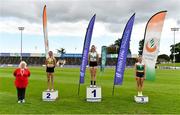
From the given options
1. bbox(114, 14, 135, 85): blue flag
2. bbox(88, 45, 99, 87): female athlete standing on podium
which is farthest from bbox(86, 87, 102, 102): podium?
bbox(114, 14, 135, 85): blue flag

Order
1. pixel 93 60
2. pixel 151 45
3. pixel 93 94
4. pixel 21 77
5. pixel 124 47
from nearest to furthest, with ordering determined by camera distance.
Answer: pixel 21 77 → pixel 93 94 → pixel 124 47 → pixel 93 60 → pixel 151 45

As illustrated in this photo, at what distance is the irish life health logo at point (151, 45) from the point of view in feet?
55.7

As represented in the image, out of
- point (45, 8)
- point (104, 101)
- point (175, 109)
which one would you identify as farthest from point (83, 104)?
point (45, 8)

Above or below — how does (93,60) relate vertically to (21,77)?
above

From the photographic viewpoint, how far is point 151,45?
17.1 metres

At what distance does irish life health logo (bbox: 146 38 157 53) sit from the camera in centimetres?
1697

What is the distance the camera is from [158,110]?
44.0 feet

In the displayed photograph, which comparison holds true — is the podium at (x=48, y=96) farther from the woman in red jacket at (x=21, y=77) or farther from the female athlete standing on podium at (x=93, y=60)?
the female athlete standing on podium at (x=93, y=60)

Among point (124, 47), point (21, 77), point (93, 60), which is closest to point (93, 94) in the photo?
point (93, 60)

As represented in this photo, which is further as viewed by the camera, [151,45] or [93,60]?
[151,45]

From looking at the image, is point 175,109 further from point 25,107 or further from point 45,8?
point 45,8

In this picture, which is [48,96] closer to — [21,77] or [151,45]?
[21,77]

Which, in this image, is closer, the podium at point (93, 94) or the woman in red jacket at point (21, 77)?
the woman in red jacket at point (21, 77)

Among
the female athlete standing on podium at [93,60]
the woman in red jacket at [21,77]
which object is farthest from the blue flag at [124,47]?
the woman in red jacket at [21,77]
